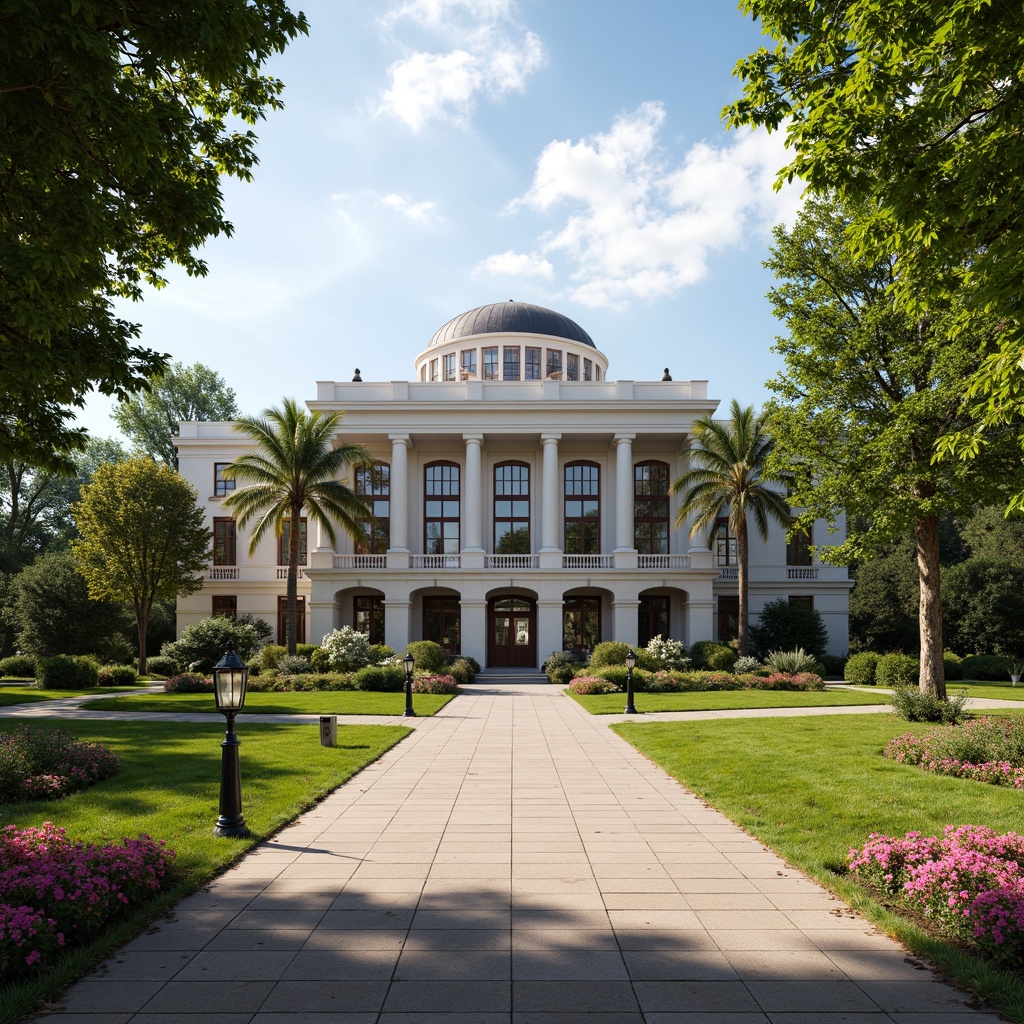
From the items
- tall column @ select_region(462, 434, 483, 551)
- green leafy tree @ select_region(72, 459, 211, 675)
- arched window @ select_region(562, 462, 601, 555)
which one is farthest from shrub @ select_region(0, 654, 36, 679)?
arched window @ select_region(562, 462, 601, 555)

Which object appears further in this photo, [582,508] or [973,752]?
[582,508]

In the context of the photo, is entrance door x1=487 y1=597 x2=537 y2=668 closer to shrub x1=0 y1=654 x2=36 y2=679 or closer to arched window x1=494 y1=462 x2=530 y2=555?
arched window x1=494 y1=462 x2=530 y2=555

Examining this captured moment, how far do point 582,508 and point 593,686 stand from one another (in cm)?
1514

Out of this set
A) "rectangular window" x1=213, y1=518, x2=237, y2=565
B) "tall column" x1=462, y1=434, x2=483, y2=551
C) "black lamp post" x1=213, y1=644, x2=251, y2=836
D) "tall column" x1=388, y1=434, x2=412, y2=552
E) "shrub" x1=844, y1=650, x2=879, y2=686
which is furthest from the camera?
"rectangular window" x1=213, y1=518, x2=237, y2=565

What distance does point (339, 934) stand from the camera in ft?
17.2

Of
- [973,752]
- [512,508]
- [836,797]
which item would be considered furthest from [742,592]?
[836,797]

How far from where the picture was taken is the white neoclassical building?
35844 millimetres

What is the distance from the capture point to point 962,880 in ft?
17.8

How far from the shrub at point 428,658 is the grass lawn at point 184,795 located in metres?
13.7

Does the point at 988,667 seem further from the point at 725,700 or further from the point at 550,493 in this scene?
the point at 550,493

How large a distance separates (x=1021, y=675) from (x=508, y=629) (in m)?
23.1

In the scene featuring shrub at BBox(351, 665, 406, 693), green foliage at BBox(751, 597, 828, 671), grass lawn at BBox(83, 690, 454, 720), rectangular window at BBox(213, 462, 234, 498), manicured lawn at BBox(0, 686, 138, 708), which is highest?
rectangular window at BBox(213, 462, 234, 498)

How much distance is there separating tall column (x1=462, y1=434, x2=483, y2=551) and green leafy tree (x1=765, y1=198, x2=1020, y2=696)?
19.1 metres

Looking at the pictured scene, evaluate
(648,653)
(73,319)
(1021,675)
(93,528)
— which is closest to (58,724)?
(73,319)
